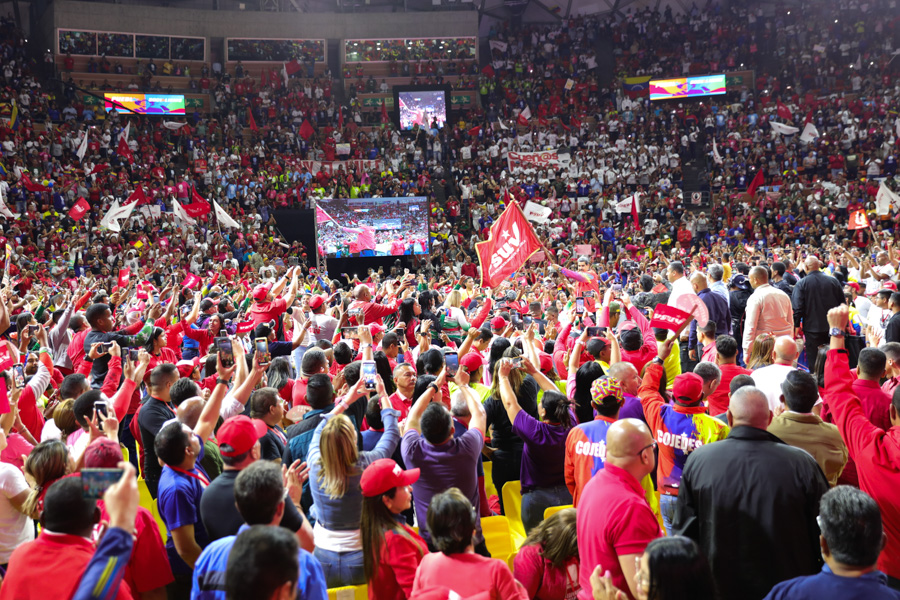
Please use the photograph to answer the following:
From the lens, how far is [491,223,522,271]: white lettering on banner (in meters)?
11.8

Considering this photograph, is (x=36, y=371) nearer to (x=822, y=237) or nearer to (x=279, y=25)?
(x=822, y=237)

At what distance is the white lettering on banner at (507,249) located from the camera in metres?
11.8

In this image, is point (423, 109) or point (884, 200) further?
point (423, 109)

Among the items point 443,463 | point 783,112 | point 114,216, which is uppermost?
point 783,112

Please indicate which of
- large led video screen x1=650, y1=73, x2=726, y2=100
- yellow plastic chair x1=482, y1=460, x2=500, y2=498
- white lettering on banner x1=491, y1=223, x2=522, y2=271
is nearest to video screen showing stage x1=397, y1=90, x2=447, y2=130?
large led video screen x1=650, y1=73, x2=726, y2=100

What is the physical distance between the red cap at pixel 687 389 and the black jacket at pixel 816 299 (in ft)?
16.9

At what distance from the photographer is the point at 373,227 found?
24656 mm

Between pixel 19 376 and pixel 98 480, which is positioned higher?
pixel 98 480

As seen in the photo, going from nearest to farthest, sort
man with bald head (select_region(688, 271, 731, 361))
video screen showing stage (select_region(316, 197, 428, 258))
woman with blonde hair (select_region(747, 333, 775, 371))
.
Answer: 1. woman with blonde hair (select_region(747, 333, 775, 371))
2. man with bald head (select_region(688, 271, 731, 361))
3. video screen showing stage (select_region(316, 197, 428, 258))

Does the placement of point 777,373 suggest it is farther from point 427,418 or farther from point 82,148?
point 82,148

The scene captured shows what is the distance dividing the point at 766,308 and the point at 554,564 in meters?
5.45

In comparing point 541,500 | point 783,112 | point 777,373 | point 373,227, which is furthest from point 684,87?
point 541,500

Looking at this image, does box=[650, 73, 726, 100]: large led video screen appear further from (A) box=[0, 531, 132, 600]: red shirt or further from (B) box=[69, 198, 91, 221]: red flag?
(A) box=[0, 531, 132, 600]: red shirt

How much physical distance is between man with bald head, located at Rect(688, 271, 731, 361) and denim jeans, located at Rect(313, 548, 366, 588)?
6184 mm
